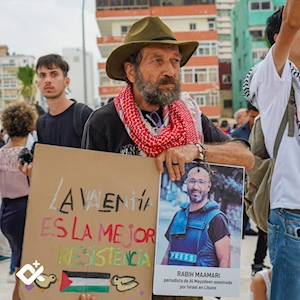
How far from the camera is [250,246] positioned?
7.73 metres

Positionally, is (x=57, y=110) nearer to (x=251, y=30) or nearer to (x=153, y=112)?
(x=153, y=112)

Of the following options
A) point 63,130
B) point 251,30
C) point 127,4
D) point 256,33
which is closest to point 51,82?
point 63,130

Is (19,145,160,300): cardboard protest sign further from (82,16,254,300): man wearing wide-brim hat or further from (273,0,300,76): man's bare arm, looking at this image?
(273,0,300,76): man's bare arm

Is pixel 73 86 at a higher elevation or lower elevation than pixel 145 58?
higher

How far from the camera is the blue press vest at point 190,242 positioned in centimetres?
221

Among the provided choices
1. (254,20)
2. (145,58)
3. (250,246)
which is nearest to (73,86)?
(254,20)

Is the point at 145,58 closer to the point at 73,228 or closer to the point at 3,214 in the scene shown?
the point at 73,228

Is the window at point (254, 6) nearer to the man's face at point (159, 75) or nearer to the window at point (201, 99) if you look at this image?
the window at point (201, 99)

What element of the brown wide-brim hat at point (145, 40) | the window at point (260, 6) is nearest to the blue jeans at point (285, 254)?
the brown wide-brim hat at point (145, 40)

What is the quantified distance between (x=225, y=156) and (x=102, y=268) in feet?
2.15

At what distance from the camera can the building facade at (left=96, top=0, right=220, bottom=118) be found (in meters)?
41.2

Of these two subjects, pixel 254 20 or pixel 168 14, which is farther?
pixel 254 20

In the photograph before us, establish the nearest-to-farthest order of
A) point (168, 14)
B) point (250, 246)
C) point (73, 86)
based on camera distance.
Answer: point (250, 246)
point (168, 14)
point (73, 86)

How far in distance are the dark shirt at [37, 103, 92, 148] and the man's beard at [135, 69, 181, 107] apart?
57.4 inches
